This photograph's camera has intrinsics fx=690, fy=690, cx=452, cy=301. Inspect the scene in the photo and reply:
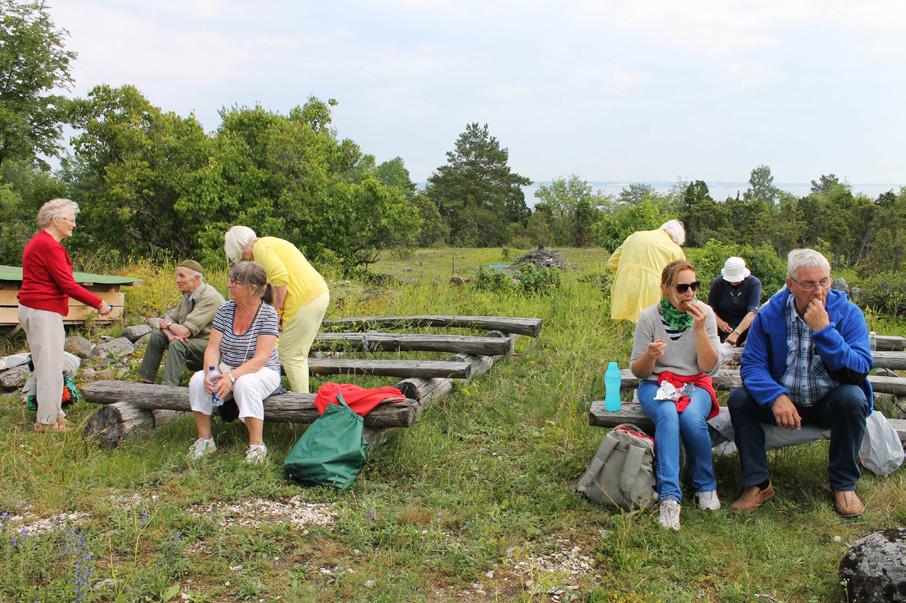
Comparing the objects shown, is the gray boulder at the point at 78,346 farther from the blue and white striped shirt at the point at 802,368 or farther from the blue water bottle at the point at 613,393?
the blue and white striped shirt at the point at 802,368

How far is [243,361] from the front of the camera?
501 centimetres

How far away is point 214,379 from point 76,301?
15.9 ft

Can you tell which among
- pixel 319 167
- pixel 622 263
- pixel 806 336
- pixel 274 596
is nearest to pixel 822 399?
pixel 806 336

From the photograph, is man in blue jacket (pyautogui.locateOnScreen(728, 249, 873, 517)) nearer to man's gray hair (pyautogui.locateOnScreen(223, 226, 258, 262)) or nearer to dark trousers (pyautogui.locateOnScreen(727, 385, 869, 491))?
dark trousers (pyautogui.locateOnScreen(727, 385, 869, 491))

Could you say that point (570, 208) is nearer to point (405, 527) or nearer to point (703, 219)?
point (703, 219)

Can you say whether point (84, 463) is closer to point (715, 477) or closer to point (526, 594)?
point (526, 594)

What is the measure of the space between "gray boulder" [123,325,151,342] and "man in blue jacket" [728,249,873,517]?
22.6ft

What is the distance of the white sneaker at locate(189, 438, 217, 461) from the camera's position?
4.71m

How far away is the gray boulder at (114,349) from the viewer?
7.69 metres

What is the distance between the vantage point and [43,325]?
5.29m

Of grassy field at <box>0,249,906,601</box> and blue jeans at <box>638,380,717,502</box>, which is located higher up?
blue jeans at <box>638,380,717,502</box>

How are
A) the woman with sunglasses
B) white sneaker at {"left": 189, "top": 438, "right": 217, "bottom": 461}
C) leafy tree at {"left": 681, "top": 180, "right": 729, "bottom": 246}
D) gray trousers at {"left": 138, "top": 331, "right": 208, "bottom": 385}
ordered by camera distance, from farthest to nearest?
leafy tree at {"left": 681, "top": 180, "right": 729, "bottom": 246} → gray trousers at {"left": 138, "top": 331, "right": 208, "bottom": 385} → white sneaker at {"left": 189, "top": 438, "right": 217, "bottom": 461} → the woman with sunglasses

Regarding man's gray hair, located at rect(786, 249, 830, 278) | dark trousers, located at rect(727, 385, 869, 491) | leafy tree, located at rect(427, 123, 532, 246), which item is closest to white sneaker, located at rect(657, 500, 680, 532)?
dark trousers, located at rect(727, 385, 869, 491)

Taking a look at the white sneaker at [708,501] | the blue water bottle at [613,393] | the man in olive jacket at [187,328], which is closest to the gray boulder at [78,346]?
the man in olive jacket at [187,328]
